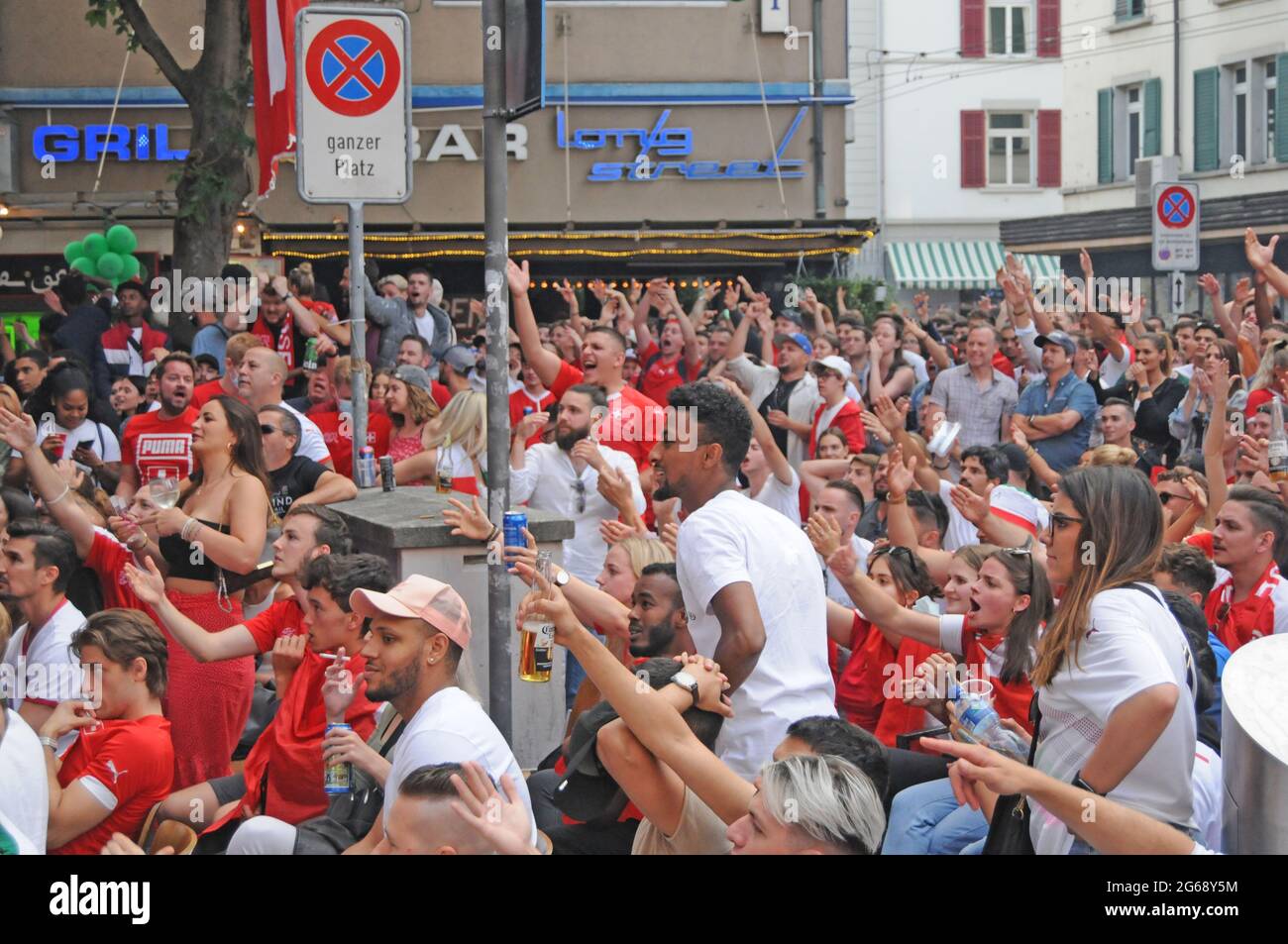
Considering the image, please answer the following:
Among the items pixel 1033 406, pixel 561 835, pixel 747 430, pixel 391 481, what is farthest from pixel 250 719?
pixel 1033 406

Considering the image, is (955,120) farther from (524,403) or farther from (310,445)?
(310,445)

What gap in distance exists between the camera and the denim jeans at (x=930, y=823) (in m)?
4.84

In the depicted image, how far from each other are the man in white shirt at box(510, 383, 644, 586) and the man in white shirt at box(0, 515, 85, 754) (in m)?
2.23

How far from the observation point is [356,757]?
14.1 feet

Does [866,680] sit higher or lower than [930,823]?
higher

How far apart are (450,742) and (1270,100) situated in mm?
28973

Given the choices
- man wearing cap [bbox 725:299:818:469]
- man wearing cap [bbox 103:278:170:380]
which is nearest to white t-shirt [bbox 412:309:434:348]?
man wearing cap [bbox 103:278:170:380]

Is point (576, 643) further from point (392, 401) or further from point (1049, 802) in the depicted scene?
point (392, 401)

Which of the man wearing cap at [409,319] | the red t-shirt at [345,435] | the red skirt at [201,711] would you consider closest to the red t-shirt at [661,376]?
the man wearing cap at [409,319]

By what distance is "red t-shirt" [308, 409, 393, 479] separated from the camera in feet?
30.0

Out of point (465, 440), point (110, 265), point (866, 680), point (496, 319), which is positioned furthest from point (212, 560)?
point (110, 265)

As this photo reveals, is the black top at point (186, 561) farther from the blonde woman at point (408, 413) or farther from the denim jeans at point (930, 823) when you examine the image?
the denim jeans at point (930, 823)

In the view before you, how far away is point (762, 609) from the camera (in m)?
4.47

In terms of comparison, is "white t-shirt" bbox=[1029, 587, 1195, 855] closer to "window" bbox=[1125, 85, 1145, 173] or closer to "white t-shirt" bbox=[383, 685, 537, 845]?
"white t-shirt" bbox=[383, 685, 537, 845]
